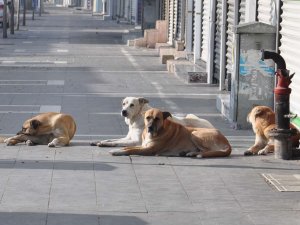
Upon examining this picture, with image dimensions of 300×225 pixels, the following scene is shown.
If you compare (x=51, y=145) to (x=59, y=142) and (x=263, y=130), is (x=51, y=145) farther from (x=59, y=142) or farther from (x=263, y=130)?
A: (x=263, y=130)

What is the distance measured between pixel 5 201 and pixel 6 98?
10.9 metres

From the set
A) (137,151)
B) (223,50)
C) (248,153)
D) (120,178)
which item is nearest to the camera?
(120,178)

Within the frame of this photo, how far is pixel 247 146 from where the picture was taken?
14.2 m

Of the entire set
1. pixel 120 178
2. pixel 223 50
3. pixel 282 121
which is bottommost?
pixel 120 178

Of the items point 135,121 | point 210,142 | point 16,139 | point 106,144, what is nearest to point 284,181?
point 210,142

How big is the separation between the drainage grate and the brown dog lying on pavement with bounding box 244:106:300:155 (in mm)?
1630

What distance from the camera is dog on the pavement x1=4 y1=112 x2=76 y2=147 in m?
13.7

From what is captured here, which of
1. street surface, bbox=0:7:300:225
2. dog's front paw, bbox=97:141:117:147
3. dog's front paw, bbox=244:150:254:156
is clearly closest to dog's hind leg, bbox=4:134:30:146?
street surface, bbox=0:7:300:225

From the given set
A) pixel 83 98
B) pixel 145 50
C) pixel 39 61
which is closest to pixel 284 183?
pixel 83 98

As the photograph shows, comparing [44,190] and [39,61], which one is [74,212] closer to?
[44,190]

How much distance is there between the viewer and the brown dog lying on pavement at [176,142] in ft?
42.1

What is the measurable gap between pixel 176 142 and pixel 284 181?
7.27 feet

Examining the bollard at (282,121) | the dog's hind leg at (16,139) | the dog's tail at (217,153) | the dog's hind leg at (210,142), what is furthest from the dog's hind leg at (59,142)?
the bollard at (282,121)

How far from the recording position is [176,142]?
13.0 metres
